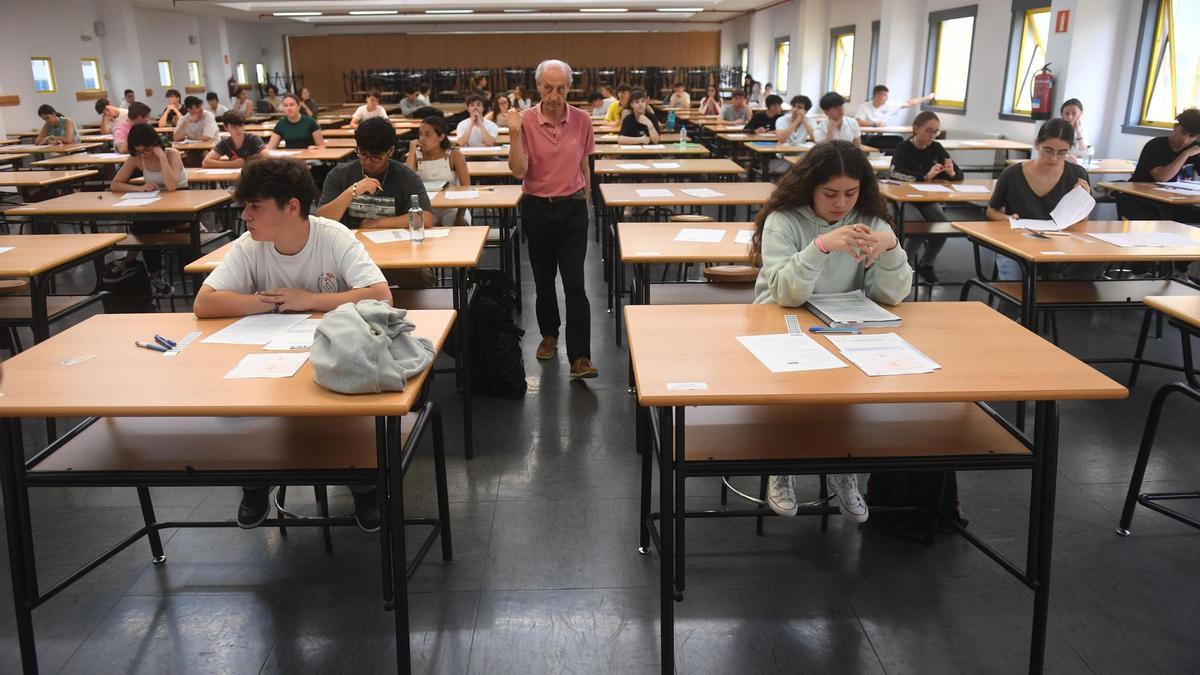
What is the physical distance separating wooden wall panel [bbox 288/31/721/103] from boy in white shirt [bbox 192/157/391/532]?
21007 millimetres

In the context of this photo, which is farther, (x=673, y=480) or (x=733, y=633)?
(x=733, y=633)

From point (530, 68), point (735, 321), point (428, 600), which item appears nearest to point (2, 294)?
point (428, 600)

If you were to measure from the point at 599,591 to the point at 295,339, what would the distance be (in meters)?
1.19

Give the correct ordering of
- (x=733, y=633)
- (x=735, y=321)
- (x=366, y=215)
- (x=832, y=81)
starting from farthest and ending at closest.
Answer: (x=832, y=81), (x=366, y=215), (x=735, y=321), (x=733, y=633)

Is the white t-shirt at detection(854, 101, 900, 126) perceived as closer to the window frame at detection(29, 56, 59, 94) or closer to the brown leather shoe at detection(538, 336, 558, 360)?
the brown leather shoe at detection(538, 336, 558, 360)

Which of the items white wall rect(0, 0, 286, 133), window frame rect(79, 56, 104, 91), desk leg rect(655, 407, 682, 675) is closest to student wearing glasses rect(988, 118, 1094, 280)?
desk leg rect(655, 407, 682, 675)

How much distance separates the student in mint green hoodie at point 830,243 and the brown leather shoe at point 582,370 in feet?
4.93

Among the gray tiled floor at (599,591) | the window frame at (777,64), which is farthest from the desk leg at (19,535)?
the window frame at (777,64)

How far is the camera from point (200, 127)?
9922 mm

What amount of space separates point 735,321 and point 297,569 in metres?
1.63

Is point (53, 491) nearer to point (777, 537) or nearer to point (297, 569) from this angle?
point (297, 569)

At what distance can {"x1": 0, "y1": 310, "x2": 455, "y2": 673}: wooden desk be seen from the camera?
1922 millimetres

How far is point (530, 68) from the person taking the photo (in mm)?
22672

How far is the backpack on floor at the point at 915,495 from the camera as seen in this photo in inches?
107
